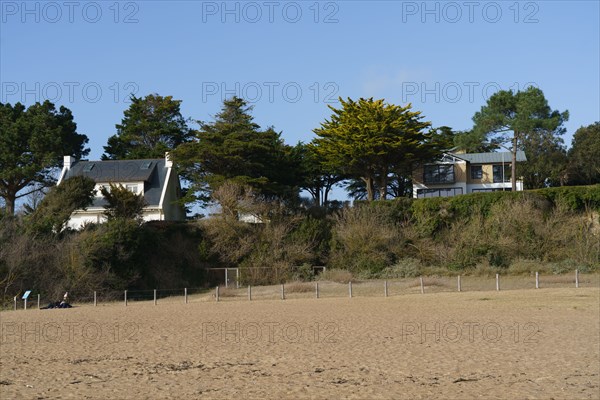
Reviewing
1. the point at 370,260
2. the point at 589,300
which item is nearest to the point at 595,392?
the point at 589,300

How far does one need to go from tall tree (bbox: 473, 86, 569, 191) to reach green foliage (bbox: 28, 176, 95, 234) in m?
33.9

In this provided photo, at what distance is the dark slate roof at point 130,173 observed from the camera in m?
59.1

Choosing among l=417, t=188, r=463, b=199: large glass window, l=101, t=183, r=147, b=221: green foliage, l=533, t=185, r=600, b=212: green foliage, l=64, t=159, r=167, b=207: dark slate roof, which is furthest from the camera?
l=417, t=188, r=463, b=199: large glass window

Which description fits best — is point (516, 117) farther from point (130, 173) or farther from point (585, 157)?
point (130, 173)

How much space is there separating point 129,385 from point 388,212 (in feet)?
122

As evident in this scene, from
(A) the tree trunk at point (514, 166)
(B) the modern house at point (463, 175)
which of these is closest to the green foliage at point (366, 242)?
(A) the tree trunk at point (514, 166)

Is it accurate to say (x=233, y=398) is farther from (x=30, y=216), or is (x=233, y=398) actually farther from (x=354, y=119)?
(x=354, y=119)

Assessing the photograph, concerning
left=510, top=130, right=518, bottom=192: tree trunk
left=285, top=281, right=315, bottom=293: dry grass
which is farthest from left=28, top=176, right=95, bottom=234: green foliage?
left=510, top=130, right=518, bottom=192: tree trunk

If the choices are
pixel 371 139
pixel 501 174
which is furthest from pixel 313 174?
pixel 501 174

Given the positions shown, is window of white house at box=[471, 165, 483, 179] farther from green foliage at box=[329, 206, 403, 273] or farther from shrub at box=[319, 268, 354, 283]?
shrub at box=[319, 268, 354, 283]

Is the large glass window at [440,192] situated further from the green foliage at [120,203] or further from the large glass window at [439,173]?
the green foliage at [120,203]

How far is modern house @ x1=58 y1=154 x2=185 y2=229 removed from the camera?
57.9 m

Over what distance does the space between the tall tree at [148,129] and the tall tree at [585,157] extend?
38.4 metres

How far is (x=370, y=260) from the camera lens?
47.8 m
